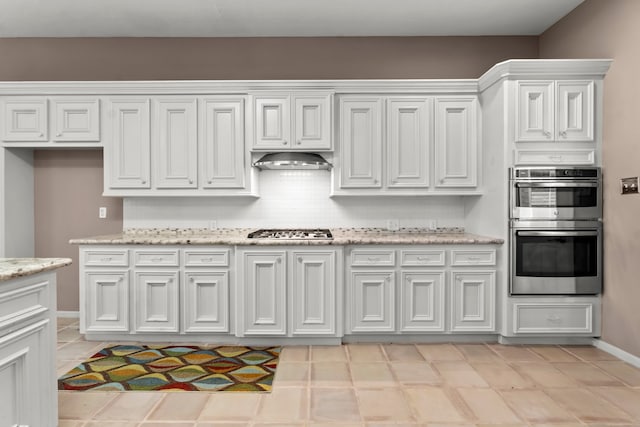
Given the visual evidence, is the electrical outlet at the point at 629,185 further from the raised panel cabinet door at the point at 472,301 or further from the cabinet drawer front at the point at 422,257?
the cabinet drawer front at the point at 422,257

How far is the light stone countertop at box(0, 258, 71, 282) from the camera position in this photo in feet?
5.68

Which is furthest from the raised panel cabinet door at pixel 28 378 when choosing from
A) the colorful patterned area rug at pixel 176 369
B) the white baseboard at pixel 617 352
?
the white baseboard at pixel 617 352

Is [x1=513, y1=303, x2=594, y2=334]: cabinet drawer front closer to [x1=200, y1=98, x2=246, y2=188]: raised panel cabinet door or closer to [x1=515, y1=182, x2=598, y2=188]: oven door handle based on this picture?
[x1=515, y1=182, x2=598, y2=188]: oven door handle

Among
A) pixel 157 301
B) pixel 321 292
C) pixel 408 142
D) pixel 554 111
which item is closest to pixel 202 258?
pixel 157 301

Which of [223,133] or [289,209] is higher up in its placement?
[223,133]

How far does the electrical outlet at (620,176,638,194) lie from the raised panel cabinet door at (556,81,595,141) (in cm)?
46

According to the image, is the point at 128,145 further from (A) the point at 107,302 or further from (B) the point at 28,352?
(B) the point at 28,352

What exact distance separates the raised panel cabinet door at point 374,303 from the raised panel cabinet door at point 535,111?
5.34 ft

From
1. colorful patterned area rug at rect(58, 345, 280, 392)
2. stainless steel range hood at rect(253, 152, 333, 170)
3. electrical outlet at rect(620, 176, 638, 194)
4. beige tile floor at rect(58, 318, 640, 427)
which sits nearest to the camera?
beige tile floor at rect(58, 318, 640, 427)

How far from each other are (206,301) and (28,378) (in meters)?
1.82

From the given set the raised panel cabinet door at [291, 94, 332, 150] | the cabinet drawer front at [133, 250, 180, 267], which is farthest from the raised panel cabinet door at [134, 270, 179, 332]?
the raised panel cabinet door at [291, 94, 332, 150]

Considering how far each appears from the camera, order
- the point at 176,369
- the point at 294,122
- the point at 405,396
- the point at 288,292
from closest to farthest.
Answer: the point at 405,396 → the point at 176,369 → the point at 288,292 → the point at 294,122

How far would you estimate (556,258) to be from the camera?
356 cm

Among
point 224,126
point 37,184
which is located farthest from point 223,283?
point 37,184
